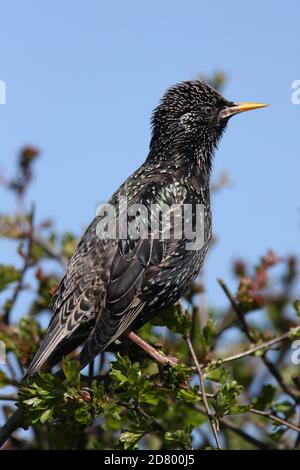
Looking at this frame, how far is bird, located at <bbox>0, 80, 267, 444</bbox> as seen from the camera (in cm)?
490

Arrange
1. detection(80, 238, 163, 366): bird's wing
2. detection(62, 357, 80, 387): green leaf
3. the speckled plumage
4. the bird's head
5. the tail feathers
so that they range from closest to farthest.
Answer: detection(62, 357, 80, 387): green leaf → the tail feathers → detection(80, 238, 163, 366): bird's wing → the speckled plumage → the bird's head

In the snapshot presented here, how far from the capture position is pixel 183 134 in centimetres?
591

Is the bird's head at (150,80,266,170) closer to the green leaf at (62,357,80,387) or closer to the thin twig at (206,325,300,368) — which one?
the thin twig at (206,325,300,368)

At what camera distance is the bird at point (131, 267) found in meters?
4.90

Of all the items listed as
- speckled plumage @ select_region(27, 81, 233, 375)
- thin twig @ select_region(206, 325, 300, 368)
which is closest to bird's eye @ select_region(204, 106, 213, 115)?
speckled plumage @ select_region(27, 81, 233, 375)

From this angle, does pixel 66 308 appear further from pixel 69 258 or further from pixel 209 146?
pixel 209 146

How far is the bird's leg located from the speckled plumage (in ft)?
0.29

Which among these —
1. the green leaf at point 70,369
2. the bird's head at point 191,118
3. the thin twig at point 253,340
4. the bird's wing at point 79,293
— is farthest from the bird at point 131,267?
the green leaf at point 70,369

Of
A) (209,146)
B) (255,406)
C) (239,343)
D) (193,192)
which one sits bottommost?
(255,406)

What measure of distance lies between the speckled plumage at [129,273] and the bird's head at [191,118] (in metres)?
0.06

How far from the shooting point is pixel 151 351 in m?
4.95
